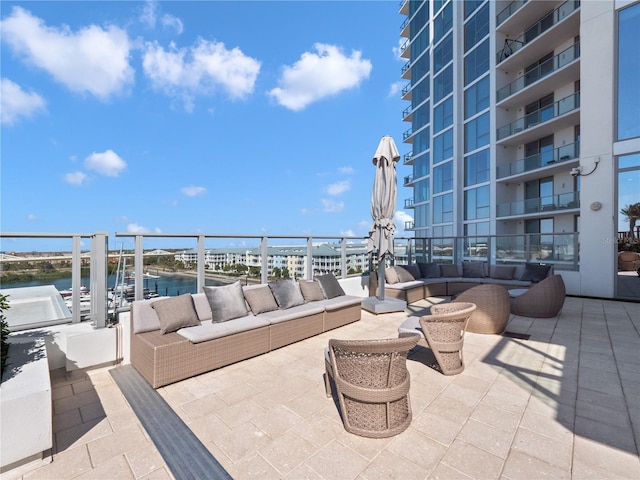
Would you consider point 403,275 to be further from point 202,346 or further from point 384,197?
point 202,346

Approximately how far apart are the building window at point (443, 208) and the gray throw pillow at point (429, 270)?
1246cm

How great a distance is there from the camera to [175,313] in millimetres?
3199

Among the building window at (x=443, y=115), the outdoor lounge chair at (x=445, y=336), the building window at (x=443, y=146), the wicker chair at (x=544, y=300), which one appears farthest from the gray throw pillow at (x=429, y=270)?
the building window at (x=443, y=115)

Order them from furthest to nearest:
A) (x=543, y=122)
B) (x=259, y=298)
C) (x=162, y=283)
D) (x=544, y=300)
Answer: (x=543, y=122), (x=544, y=300), (x=259, y=298), (x=162, y=283)

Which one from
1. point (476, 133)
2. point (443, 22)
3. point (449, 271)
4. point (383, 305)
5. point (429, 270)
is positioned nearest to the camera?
point (383, 305)

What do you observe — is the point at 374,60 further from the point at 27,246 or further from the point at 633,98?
the point at 27,246

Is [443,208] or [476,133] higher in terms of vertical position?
[476,133]

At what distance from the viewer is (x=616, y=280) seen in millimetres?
6727

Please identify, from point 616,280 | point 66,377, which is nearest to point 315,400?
point 66,377

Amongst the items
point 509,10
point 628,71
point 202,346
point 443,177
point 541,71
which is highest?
point 509,10

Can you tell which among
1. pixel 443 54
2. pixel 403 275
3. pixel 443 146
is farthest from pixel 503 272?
pixel 443 54

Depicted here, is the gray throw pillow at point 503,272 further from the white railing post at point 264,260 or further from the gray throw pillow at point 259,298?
the gray throw pillow at point 259,298

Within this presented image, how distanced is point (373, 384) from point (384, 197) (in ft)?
12.6

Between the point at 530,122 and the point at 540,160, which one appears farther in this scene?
the point at 530,122
